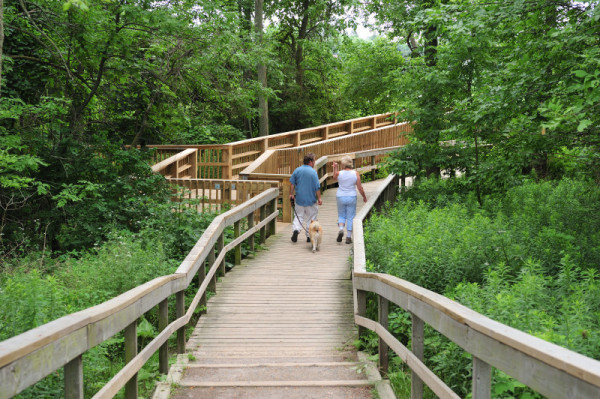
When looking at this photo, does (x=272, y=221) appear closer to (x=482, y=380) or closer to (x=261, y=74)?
(x=482, y=380)

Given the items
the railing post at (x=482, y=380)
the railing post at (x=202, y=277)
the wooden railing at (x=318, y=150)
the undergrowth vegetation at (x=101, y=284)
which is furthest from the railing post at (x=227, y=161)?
the railing post at (x=482, y=380)

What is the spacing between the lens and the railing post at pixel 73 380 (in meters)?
3.07

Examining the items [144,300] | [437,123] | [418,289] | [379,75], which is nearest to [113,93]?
[437,123]

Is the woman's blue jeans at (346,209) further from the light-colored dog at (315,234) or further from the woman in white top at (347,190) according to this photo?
the light-colored dog at (315,234)

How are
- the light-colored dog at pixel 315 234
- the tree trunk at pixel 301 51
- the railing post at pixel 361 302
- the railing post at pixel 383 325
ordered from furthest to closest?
the tree trunk at pixel 301 51 → the light-colored dog at pixel 315 234 → the railing post at pixel 361 302 → the railing post at pixel 383 325

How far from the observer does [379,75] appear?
27484 millimetres

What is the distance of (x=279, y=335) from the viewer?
6.93 meters

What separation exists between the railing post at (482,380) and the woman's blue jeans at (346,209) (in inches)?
326

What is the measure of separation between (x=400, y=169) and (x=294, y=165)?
15.3 feet

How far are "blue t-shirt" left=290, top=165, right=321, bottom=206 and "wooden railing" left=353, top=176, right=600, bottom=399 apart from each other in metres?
6.04

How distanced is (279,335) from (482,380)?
4113mm

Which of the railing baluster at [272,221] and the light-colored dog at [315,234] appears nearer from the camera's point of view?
the light-colored dog at [315,234]

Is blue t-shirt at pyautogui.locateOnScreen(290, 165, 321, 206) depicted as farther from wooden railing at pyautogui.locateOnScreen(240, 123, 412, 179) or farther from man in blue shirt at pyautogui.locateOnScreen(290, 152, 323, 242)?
wooden railing at pyautogui.locateOnScreen(240, 123, 412, 179)

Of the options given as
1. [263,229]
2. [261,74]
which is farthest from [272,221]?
[261,74]
